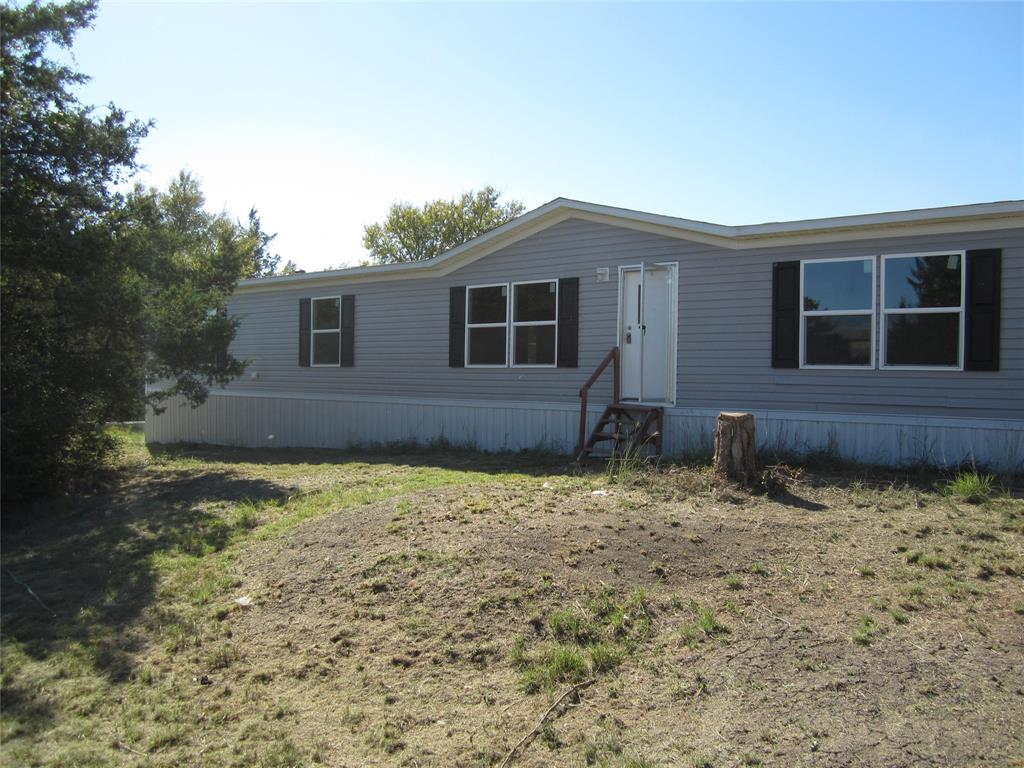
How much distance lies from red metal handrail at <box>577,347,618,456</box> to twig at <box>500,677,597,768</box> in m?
5.96

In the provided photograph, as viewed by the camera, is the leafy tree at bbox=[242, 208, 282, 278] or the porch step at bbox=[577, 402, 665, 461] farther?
the leafy tree at bbox=[242, 208, 282, 278]

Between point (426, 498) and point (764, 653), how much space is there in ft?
12.4

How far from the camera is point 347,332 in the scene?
13516 mm

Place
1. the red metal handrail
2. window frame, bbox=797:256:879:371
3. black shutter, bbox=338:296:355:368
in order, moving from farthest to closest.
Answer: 1. black shutter, bbox=338:296:355:368
2. the red metal handrail
3. window frame, bbox=797:256:879:371

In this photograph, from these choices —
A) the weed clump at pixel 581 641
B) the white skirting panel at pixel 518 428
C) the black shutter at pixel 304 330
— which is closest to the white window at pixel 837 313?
the white skirting panel at pixel 518 428

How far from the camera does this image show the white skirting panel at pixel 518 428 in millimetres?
8188

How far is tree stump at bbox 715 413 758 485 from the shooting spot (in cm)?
680

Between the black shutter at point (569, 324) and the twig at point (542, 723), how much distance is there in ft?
24.2

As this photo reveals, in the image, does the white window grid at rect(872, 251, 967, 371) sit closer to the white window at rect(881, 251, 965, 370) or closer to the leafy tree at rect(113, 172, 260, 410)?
the white window at rect(881, 251, 965, 370)

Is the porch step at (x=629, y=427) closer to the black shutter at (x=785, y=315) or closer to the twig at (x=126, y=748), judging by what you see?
the black shutter at (x=785, y=315)

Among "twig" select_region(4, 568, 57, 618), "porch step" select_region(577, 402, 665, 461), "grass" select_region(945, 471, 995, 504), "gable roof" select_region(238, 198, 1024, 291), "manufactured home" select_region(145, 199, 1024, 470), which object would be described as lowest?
"twig" select_region(4, 568, 57, 618)

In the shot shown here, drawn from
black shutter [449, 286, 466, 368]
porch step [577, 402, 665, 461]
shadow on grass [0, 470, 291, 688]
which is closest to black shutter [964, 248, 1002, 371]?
porch step [577, 402, 665, 461]

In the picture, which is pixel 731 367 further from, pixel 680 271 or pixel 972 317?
pixel 972 317

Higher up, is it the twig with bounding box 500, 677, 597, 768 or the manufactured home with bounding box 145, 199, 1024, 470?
the manufactured home with bounding box 145, 199, 1024, 470
